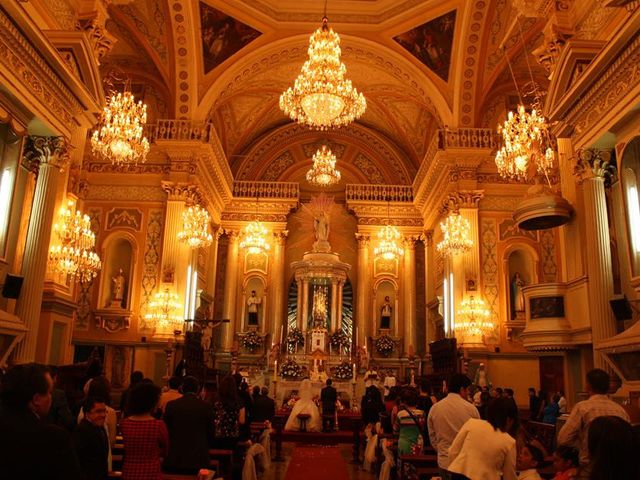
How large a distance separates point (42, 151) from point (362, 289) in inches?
584

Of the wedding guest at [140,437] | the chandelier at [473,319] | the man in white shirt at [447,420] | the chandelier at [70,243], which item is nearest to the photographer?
the wedding guest at [140,437]

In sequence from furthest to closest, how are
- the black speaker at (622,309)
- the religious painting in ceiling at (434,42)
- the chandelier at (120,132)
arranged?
the religious painting in ceiling at (434,42), the chandelier at (120,132), the black speaker at (622,309)

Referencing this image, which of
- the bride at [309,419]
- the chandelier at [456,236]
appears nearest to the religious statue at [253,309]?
the bride at [309,419]

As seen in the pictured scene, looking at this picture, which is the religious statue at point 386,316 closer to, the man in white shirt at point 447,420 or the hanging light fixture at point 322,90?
the hanging light fixture at point 322,90

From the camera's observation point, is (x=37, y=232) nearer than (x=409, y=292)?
Yes

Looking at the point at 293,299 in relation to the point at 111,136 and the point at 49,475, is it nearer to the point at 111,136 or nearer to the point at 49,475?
the point at 111,136

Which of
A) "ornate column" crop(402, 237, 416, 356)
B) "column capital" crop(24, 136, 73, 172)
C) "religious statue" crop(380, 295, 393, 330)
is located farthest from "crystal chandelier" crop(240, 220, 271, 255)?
"column capital" crop(24, 136, 73, 172)

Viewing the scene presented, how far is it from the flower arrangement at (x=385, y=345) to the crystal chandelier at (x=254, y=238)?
218 inches

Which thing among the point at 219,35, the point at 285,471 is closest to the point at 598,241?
the point at 285,471

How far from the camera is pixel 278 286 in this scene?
2234cm

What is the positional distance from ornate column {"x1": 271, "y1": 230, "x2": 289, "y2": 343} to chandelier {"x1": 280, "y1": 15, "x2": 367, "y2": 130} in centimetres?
1143

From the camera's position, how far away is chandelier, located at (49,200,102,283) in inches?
428

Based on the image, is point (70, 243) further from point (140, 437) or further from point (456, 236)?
point (456, 236)

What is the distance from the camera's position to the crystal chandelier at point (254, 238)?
20.3 metres
